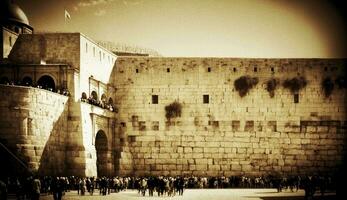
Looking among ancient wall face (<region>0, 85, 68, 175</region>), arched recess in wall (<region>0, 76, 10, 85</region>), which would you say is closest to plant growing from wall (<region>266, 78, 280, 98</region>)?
ancient wall face (<region>0, 85, 68, 175</region>)

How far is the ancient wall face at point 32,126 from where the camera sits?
75.8 feet

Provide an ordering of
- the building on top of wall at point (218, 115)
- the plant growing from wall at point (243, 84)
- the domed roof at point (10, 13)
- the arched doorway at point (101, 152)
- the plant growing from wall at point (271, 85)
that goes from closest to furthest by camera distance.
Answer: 1. the arched doorway at point (101, 152)
2. the building on top of wall at point (218, 115)
3. the plant growing from wall at point (243, 84)
4. the plant growing from wall at point (271, 85)
5. the domed roof at point (10, 13)

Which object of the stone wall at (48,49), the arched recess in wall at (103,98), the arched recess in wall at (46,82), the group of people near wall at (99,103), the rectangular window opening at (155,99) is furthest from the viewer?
the rectangular window opening at (155,99)

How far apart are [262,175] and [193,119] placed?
15.6ft

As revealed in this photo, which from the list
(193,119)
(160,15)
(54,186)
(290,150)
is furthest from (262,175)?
(54,186)

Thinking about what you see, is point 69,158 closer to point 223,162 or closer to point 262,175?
point 223,162

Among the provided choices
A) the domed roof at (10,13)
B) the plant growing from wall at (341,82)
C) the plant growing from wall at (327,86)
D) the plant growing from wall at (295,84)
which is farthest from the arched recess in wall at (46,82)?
the plant growing from wall at (341,82)

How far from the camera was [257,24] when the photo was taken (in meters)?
28.8

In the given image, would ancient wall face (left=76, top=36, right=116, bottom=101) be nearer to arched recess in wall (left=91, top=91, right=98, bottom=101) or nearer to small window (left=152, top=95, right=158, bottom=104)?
arched recess in wall (left=91, top=91, right=98, bottom=101)

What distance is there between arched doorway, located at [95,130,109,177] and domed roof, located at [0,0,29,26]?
8.84 metres

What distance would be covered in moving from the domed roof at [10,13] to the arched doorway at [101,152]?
884 centimetres

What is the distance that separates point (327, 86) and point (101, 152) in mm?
12734

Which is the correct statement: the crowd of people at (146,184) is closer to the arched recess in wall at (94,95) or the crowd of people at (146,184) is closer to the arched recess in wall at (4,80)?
the arched recess in wall at (94,95)

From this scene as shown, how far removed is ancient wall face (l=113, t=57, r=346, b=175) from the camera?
31.0 metres
